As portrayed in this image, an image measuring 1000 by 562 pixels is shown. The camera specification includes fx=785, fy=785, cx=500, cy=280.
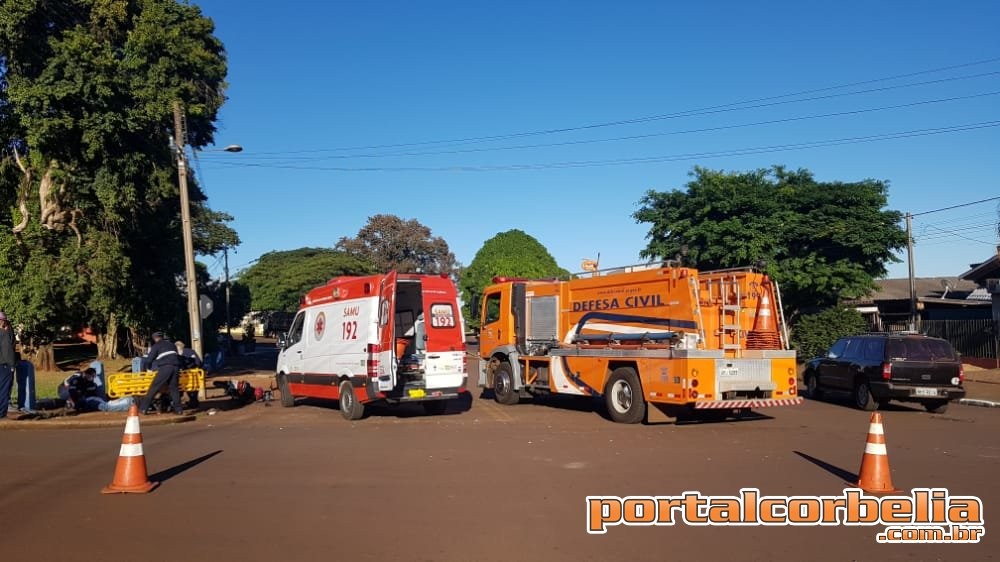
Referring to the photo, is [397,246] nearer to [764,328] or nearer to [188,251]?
[188,251]

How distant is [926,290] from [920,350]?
36788 millimetres

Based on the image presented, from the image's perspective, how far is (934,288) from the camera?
162ft

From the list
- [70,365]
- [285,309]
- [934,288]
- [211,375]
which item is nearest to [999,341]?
[934,288]

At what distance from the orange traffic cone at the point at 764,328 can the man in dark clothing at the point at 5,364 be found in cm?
1280

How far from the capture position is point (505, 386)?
59.2 ft

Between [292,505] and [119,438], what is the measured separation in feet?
20.2

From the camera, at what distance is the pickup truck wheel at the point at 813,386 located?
19219 mm

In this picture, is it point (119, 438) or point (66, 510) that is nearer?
point (66, 510)

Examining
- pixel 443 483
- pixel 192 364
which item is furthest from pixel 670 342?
pixel 192 364

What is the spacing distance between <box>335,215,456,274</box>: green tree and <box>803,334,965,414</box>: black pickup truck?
57086mm

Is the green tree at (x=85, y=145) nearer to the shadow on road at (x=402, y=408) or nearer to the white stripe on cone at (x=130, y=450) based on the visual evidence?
the shadow on road at (x=402, y=408)

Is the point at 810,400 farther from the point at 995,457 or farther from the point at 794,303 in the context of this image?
the point at 794,303

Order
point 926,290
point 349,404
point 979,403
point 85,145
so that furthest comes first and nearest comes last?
1. point 926,290
2. point 85,145
3. point 979,403
4. point 349,404

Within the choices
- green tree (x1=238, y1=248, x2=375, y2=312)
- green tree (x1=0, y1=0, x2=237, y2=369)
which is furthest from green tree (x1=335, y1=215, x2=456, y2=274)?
green tree (x1=0, y1=0, x2=237, y2=369)
